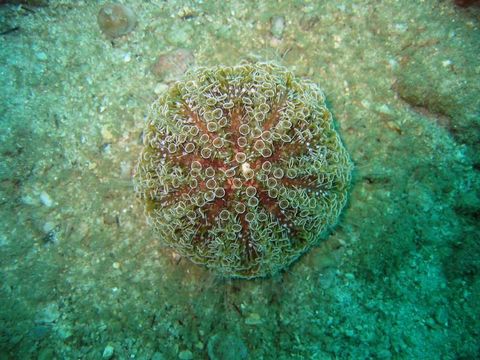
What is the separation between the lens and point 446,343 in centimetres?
371

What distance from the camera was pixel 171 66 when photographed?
462cm

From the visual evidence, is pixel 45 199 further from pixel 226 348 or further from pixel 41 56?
pixel 226 348

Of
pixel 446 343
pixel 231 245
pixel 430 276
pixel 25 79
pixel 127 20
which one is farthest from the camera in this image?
pixel 127 20

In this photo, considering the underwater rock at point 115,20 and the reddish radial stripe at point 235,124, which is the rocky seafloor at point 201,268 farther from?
the reddish radial stripe at point 235,124

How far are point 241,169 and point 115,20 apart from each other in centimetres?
311

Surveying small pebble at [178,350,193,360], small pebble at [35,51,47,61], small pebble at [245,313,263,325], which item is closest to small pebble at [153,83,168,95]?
small pebble at [35,51,47,61]

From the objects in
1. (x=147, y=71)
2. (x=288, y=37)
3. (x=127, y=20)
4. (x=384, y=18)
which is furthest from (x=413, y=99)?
(x=127, y=20)

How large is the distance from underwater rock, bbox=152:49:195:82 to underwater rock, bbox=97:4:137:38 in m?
0.71

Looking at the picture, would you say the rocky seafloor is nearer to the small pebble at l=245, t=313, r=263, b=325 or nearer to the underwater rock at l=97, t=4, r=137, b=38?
the small pebble at l=245, t=313, r=263, b=325

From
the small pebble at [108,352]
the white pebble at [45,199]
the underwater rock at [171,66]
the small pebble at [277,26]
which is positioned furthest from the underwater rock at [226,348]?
the small pebble at [277,26]

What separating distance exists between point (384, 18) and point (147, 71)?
345 centimetres

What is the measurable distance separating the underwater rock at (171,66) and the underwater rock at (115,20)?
2.34 feet

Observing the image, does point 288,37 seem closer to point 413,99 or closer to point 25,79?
point 413,99

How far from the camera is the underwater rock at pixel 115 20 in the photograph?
4590mm
